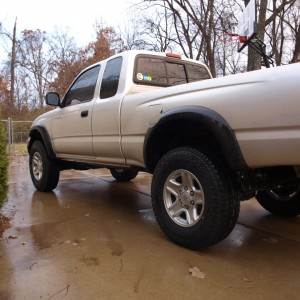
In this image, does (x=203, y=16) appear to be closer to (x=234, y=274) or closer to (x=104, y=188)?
(x=104, y=188)

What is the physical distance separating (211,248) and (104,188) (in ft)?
11.9

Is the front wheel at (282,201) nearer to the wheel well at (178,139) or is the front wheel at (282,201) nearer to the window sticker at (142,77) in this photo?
the wheel well at (178,139)

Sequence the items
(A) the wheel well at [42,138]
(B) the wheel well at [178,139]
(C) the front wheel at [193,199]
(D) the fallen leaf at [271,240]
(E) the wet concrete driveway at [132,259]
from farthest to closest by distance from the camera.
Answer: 1. (A) the wheel well at [42,138]
2. (D) the fallen leaf at [271,240]
3. (B) the wheel well at [178,139]
4. (C) the front wheel at [193,199]
5. (E) the wet concrete driveway at [132,259]

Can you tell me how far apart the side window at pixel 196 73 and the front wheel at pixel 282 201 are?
6.00 ft

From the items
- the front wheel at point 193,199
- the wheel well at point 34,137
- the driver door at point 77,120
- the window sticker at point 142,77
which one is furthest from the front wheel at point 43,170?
the front wheel at point 193,199

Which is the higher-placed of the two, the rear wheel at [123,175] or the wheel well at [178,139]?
the wheel well at [178,139]

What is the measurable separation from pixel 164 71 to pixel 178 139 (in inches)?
60.5

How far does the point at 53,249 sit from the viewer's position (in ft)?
11.2

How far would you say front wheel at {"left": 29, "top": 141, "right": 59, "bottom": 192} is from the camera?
238 inches

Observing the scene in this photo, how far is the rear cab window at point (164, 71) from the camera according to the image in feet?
15.1

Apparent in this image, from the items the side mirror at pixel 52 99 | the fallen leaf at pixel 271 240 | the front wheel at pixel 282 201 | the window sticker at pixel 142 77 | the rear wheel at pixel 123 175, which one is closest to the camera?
the fallen leaf at pixel 271 240

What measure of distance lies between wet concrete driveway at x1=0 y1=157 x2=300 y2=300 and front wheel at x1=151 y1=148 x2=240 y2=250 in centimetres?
20

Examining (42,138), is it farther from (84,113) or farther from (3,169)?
(3,169)

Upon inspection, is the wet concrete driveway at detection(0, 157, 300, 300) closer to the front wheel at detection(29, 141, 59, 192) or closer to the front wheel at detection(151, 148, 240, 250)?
the front wheel at detection(151, 148, 240, 250)
